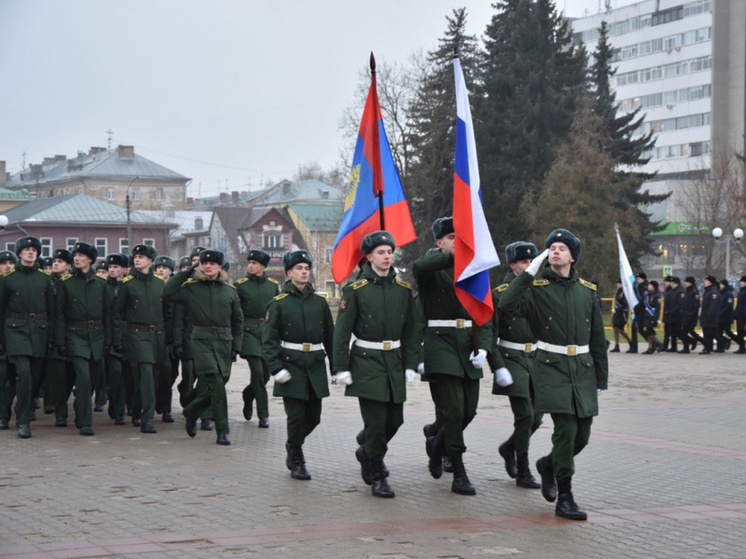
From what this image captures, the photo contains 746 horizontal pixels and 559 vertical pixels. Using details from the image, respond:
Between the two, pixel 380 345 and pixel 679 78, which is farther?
pixel 679 78

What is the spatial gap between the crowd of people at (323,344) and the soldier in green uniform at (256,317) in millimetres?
17

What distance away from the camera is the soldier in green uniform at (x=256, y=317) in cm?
1370

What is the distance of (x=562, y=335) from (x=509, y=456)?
1.87 meters

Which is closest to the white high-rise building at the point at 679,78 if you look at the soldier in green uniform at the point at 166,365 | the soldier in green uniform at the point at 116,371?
the soldier in green uniform at the point at 166,365

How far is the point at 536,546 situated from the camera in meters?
7.48

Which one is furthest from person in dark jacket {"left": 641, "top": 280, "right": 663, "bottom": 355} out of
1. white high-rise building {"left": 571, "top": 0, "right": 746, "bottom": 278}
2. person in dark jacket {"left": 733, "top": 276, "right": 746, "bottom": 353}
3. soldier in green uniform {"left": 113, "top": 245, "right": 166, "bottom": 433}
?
white high-rise building {"left": 571, "top": 0, "right": 746, "bottom": 278}

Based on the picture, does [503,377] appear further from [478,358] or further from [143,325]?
[143,325]

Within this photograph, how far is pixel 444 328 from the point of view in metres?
9.53

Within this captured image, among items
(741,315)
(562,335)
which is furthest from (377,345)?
(741,315)

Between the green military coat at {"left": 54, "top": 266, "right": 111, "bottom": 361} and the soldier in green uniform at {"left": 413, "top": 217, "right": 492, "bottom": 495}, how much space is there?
521 cm

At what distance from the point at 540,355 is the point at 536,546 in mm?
1668

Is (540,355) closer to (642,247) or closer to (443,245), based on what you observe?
(443,245)

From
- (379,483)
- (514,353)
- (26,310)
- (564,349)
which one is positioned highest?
(26,310)

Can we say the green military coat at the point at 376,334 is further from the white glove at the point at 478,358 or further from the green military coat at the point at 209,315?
the green military coat at the point at 209,315
